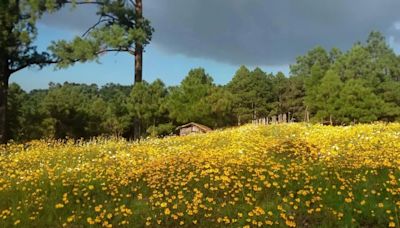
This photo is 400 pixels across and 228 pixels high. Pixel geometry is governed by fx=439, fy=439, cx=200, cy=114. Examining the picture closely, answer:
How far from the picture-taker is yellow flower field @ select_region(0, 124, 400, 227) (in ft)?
20.9

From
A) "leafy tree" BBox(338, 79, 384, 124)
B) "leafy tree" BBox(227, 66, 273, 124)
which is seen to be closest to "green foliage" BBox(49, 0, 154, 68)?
"leafy tree" BBox(338, 79, 384, 124)

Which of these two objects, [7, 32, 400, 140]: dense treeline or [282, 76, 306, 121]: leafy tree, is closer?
[7, 32, 400, 140]: dense treeline

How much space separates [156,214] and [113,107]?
4376cm

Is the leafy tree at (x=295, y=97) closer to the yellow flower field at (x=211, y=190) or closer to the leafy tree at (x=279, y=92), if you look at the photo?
the leafy tree at (x=279, y=92)

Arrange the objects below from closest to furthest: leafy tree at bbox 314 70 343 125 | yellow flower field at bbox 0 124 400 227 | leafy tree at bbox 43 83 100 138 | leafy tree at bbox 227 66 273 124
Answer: yellow flower field at bbox 0 124 400 227
leafy tree at bbox 43 83 100 138
leafy tree at bbox 314 70 343 125
leafy tree at bbox 227 66 273 124

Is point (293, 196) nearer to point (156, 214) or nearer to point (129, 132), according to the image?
point (156, 214)

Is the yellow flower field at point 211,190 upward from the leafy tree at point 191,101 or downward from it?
downward

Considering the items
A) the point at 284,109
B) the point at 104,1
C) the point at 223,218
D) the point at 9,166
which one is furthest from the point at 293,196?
the point at 284,109

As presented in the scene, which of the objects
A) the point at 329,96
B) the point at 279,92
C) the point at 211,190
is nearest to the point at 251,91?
the point at 279,92

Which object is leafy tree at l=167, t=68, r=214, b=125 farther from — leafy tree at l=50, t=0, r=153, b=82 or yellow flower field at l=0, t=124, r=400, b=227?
yellow flower field at l=0, t=124, r=400, b=227

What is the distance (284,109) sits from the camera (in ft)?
241

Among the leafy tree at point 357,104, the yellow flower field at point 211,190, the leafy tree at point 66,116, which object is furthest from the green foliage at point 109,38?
the leafy tree at point 357,104

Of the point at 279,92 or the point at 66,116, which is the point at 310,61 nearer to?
the point at 279,92

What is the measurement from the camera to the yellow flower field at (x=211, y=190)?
637 cm
